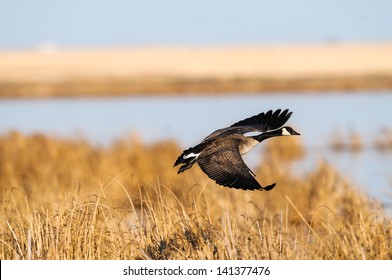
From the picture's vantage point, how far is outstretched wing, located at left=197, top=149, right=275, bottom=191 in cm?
709

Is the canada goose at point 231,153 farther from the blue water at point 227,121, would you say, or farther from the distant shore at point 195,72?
the distant shore at point 195,72

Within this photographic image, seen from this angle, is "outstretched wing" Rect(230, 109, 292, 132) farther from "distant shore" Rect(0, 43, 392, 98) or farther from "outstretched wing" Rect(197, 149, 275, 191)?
"distant shore" Rect(0, 43, 392, 98)

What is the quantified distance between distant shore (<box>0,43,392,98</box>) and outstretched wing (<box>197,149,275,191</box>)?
3853 cm

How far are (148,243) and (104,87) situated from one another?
1837 inches

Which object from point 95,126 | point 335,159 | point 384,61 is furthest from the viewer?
point 384,61

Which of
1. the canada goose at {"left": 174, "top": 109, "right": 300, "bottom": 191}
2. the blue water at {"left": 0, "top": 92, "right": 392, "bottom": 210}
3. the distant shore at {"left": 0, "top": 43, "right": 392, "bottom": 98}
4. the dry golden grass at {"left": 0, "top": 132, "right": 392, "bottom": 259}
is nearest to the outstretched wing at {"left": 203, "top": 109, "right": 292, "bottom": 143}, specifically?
the canada goose at {"left": 174, "top": 109, "right": 300, "bottom": 191}

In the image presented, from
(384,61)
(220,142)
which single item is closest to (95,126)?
(220,142)

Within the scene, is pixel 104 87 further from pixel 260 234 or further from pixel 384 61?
pixel 260 234

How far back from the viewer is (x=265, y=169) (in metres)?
13.2

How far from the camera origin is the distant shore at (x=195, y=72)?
50.1 metres

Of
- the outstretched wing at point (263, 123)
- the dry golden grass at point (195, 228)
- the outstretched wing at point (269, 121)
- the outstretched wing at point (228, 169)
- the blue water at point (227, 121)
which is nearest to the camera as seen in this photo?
the dry golden grass at point (195, 228)

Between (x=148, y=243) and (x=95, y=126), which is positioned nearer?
(x=148, y=243)

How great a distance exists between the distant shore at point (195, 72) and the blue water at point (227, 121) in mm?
7065

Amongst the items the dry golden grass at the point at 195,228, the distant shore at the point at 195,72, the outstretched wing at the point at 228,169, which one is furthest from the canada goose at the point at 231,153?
the distant shore at the point at 195,72
